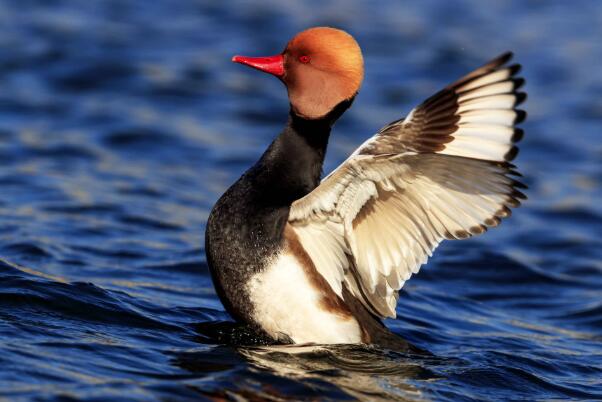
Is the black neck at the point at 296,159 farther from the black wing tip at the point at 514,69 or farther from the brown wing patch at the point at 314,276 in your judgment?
the black wing tip at the point at 514,69

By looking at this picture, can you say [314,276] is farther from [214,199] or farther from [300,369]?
[214,199]

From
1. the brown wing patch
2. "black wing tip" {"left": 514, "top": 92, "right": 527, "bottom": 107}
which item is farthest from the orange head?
"black wing tip" {"left": 514, "top": 92, "right": 527, "bottom": 107}

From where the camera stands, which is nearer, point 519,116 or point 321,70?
point 519,116

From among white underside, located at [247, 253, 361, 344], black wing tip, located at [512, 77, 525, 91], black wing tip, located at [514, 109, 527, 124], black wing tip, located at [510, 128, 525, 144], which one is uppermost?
black wing tip, located at [512, 77, 525, 91]

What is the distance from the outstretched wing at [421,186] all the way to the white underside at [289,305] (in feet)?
0.51

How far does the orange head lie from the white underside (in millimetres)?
811

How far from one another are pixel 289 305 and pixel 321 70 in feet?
3.87

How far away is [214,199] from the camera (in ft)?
29.9

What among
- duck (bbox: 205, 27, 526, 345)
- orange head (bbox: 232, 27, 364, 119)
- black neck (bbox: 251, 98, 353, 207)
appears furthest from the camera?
black neck (bbox: 251, 98, 353, 207)

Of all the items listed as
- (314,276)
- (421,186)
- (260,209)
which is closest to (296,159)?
(260,209)

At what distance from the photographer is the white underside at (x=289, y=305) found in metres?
5.30

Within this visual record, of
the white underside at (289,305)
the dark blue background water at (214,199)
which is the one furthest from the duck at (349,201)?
the dark blue background water at (214,199)

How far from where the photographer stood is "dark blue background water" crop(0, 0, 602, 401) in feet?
17.3

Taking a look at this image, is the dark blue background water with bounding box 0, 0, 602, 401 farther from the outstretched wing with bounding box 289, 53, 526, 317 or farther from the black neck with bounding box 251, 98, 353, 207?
the black neck with bounding box 251, 98, 353, 207
